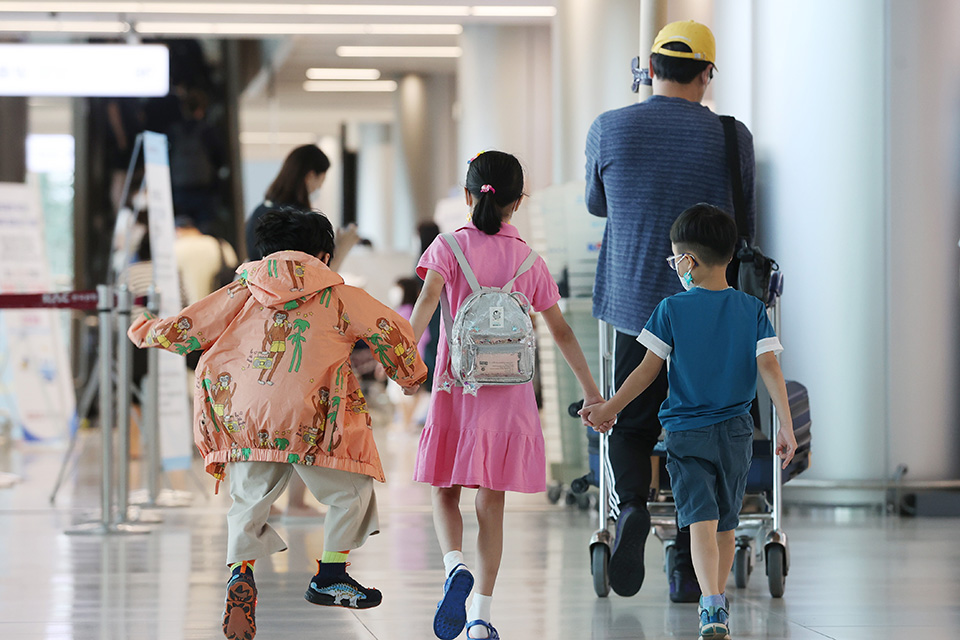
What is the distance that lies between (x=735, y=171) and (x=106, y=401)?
298 cm

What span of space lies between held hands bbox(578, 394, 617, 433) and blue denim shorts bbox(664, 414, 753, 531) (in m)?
0.17

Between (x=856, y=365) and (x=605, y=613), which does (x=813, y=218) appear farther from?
(x=605, y=613)

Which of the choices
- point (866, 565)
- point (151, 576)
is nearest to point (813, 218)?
point (866, 565)

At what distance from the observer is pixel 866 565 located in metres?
4.19

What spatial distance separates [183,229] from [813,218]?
4661 millimetres

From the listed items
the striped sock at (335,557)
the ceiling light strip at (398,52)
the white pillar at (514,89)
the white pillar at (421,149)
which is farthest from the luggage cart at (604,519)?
the white pillar at (421,149)

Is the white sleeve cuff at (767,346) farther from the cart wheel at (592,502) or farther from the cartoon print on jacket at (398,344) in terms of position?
the cart wheel at (592,502)

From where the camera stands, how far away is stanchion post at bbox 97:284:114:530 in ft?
16.6

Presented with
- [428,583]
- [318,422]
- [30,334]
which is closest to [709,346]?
[318,422]

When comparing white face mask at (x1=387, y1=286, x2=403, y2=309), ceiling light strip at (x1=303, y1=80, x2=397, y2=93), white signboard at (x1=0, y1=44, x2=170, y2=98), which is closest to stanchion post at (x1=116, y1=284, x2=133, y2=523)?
white signboard at (x1=0, y1=44, x2=170, y2=98)

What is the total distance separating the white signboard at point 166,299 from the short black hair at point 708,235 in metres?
3.73

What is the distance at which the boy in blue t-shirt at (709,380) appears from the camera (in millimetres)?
2879

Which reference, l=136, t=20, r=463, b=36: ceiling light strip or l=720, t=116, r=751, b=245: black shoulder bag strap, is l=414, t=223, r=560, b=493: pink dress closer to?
l=720, t=116, r=751, b=245: black shoulder bag strap

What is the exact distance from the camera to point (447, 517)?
9.59 ft
